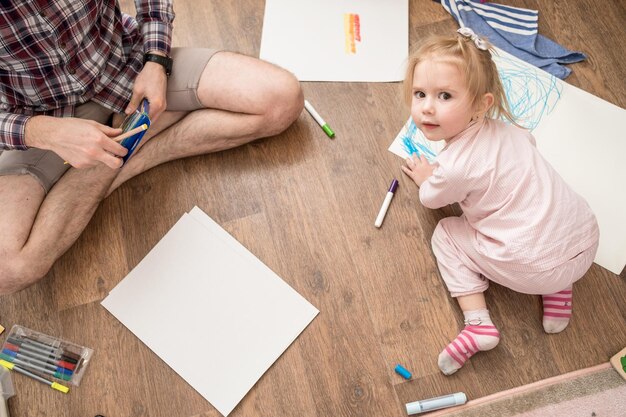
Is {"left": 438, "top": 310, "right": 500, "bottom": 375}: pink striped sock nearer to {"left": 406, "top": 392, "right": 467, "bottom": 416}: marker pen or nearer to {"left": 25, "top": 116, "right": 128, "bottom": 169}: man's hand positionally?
{"left": 406, "top": 392, "right": 467, "bottom": 416}: marker pen

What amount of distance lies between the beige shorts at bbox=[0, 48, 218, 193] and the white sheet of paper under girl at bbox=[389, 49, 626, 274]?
1.58 ft

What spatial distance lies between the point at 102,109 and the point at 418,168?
693 millimetres

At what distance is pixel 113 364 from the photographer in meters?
1.08

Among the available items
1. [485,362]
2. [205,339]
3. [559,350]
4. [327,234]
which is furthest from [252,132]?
[559,350]

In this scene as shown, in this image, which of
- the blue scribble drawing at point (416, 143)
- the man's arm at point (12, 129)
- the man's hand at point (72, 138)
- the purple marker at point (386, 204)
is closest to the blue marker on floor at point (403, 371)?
the purple marker at point (386, 204)

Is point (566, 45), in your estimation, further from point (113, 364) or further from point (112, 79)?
point (113, 364)

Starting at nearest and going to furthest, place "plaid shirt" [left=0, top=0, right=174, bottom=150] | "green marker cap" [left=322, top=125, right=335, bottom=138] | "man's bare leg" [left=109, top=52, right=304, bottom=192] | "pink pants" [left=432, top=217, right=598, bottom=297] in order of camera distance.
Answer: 1. "plaid shirt" [left=0, top=0, right=174, bottom=150]
2. "pink pants" [left=432, top=217, right=598, bottom=297]
3. "man's bare leg" [left=109, top=52, right=304, bottom=192]
4. "green marker cap" [left=322, top=125, right=335, bottom=138]

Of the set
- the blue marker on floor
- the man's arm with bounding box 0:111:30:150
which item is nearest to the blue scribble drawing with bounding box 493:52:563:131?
the blue marker on floor

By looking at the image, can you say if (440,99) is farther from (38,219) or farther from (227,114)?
(38,219)

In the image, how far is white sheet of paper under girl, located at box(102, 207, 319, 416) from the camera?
107cm

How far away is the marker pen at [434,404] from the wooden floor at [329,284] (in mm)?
24

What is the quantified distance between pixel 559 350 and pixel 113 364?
940 mm

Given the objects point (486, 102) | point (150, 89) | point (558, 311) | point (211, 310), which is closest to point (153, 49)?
point (150, 89)

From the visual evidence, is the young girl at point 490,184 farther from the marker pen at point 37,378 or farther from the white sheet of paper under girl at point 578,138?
the marker pen at point 37,378
